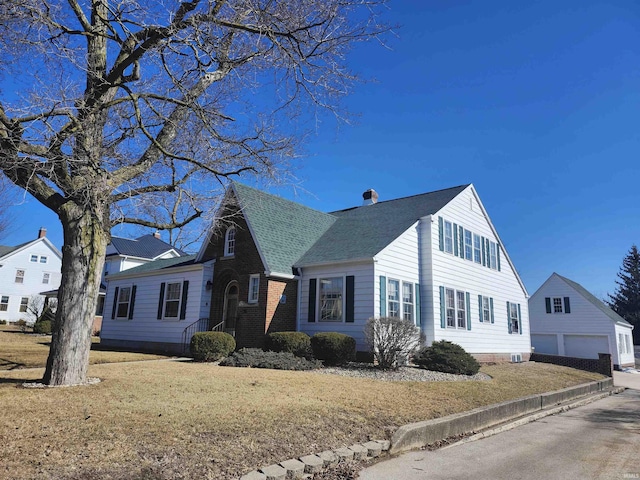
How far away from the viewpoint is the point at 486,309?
2148cm

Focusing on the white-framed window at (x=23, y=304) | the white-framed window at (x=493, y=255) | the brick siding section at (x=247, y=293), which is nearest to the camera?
the brick siding section at (x=247, y=293)

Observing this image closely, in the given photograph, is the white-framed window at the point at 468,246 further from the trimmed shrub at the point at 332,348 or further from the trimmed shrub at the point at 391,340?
the trimmed shrub at the point at 332,348

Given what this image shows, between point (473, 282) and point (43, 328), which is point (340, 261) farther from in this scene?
point (43, 328)

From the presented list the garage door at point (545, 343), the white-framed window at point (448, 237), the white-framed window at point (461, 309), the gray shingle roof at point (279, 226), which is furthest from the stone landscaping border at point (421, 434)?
the garage door at point (545, 343)

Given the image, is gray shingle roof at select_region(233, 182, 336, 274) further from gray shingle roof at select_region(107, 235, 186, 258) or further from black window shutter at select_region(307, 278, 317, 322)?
gray shingle roof at select_region(107, 235, 186, 258)

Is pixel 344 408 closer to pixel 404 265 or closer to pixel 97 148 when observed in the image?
pixel 97 148

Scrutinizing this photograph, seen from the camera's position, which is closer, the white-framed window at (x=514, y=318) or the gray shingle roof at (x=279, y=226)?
the gray shingle roof at (x=279, y=226)

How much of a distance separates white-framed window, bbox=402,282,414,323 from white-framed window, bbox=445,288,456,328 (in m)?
2.06

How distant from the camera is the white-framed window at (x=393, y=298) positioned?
52.7 ft

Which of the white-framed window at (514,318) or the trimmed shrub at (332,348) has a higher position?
the white-framed window at (514,318)

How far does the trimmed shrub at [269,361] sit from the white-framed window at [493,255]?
13.2 meters

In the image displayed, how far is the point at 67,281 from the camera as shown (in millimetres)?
8055

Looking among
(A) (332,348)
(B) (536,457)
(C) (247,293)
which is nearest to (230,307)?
(C) (247,293)

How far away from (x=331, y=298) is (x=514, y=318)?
12826 mm
